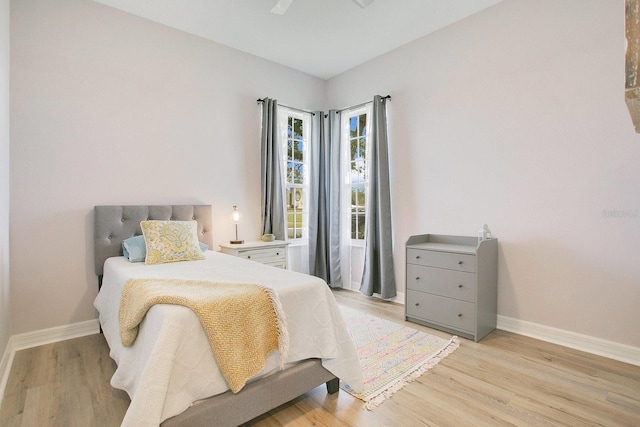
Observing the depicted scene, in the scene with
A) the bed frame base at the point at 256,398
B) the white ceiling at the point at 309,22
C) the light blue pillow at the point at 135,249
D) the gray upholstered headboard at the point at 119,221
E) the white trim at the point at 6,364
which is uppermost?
the white ceiling at the point at 309,22

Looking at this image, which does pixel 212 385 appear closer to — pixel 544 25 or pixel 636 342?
pixel 636 342

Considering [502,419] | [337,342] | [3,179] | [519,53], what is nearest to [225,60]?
[3,179]

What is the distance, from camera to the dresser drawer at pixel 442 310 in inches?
108

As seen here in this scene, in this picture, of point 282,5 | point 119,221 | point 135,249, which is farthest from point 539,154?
point 119,221

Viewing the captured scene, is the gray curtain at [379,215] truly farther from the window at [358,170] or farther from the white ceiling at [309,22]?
the white ceiling at [309,22]

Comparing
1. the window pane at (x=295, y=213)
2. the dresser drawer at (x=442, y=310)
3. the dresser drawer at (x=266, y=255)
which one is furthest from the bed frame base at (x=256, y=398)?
the window pane at (x=295, y=213)

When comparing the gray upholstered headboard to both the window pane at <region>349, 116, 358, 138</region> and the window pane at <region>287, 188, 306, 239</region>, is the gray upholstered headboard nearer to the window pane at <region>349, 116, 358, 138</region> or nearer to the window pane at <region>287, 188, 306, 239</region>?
the window pane at <region>287, 188, 306, 239</region>

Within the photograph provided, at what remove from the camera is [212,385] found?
1440 millimetres

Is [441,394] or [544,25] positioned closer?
[441,394]

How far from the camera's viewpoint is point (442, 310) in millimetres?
2908

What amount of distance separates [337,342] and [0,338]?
218cm

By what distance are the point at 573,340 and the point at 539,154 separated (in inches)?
59.8

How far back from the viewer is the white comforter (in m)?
1.29

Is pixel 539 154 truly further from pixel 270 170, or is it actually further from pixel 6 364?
pixel 6 364
